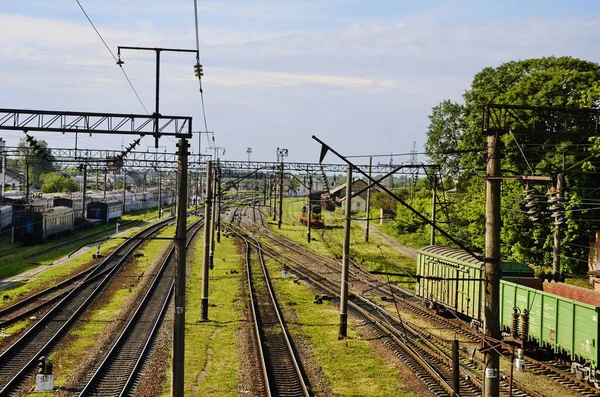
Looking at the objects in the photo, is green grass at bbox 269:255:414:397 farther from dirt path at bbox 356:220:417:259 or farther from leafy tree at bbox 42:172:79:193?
leafy tree at bbox 42:172:79:193

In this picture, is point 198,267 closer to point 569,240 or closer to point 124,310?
point 124,310

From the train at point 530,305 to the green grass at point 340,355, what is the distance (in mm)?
3220

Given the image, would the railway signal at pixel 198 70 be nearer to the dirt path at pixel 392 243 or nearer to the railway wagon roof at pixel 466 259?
the railway wagon roof at pixel 466 259

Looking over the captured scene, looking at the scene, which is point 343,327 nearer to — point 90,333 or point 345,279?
point 345,279

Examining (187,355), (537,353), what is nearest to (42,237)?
(187,355)

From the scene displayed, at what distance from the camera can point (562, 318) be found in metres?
20.2

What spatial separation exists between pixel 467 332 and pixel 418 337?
2.48 m

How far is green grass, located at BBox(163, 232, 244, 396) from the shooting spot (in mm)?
18875

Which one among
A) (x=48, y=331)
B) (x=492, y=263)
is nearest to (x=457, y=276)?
(x=492, y=263)

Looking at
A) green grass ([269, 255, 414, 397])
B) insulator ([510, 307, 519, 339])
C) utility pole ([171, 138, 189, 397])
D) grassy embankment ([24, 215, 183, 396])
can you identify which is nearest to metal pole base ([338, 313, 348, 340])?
green grass ([269, 255, 414, 397])

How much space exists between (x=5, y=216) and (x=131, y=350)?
4639 centimetres

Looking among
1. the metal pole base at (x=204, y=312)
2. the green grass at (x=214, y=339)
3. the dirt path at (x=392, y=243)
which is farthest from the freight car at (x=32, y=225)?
the metal pole base at (x=204, y=312)

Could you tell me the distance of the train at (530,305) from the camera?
19000mm

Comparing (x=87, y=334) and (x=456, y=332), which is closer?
(x=87, y=334)
